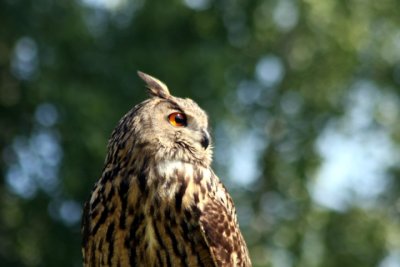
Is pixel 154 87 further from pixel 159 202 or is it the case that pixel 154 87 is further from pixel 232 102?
pixel 232 102

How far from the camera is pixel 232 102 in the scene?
A: 22062mm

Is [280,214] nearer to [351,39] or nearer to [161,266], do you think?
[351,39]

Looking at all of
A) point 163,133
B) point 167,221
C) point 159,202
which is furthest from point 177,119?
point 167,221

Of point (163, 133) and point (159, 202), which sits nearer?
point (159, 202)

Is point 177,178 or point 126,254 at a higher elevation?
point 177,178

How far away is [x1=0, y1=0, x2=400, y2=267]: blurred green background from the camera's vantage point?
64.9 feet

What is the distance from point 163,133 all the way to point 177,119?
6.7 inches

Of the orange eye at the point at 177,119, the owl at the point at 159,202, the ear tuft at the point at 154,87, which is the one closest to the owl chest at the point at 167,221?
the owl at the point at 159,202

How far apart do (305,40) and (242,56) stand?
188 cm

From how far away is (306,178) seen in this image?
918 inches

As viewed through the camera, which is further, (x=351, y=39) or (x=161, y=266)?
(x=351, y=39)

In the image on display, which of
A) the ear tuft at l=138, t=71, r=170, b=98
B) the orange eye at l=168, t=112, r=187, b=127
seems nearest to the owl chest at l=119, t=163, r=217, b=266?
the orange eye at l=168, t=112, r=187, b=127

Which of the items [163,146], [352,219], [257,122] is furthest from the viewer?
[257,122]

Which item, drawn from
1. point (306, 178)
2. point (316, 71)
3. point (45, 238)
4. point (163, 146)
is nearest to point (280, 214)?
point (306, 178)
